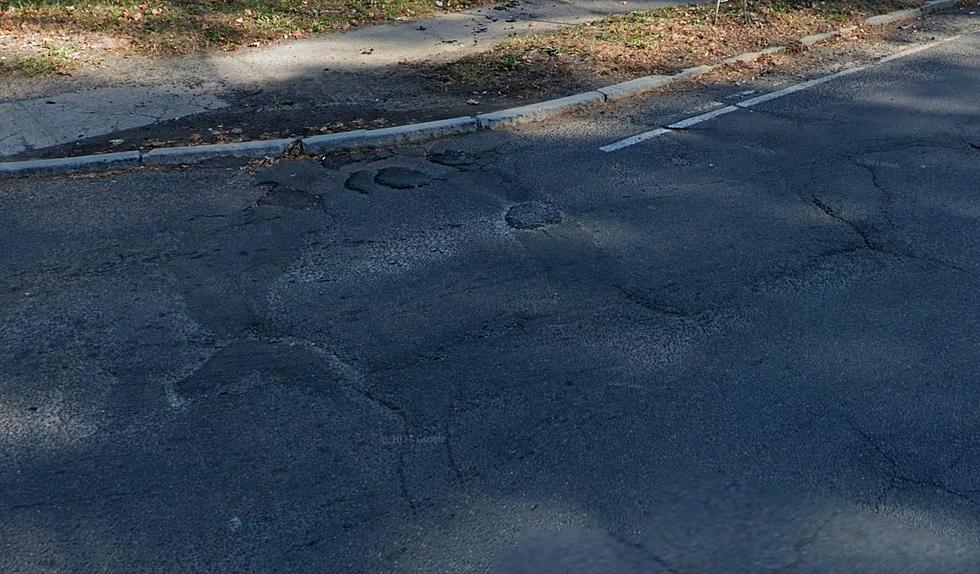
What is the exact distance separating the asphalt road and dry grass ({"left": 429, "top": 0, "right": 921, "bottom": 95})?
6.33 ft

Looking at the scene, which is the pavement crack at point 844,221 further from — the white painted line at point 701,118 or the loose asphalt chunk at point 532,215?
the loose asphalt chunk at point 532,215

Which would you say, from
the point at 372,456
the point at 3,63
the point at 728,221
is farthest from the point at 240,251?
the point at 3,63

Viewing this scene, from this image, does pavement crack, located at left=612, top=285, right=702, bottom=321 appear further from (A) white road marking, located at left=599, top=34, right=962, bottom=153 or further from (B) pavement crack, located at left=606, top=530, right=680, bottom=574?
(A) white road marking, located at left=599, top=34, right=962, bottom=153

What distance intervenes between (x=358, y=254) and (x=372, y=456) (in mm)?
2138

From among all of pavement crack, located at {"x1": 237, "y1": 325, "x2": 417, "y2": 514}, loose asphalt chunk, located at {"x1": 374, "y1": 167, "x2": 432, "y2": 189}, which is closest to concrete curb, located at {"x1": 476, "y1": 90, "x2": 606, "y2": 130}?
loose asphalt chunk, located at {"x1": 374, "y1": 167, "x2": 432, "y2": 189}

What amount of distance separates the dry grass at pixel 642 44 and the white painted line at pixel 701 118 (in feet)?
3.66

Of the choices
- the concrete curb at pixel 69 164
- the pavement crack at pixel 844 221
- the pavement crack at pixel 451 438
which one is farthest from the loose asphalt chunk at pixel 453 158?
the pavement crack at pixel 451 438

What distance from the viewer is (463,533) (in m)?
4.22

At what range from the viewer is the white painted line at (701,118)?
882cm

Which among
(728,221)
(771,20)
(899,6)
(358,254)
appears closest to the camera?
(358,254)

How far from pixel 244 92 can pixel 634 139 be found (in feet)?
12.4

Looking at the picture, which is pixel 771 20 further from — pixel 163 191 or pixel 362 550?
pixel 362 550

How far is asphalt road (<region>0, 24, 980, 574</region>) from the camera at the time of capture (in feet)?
13.9

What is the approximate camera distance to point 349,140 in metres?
8.27
